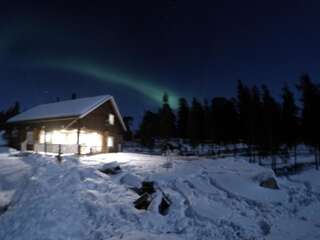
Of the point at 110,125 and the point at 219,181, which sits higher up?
the point at 110,125

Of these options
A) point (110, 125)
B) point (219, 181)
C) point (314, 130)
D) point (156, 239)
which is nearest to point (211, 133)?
point (314, 130)

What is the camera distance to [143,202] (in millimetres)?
8867

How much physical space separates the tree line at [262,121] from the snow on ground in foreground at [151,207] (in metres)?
16.6

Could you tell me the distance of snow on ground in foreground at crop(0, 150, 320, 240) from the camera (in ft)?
23.5

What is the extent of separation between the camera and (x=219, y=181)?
1234cm

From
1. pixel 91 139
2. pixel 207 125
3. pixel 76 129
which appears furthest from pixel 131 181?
pixel 207 125

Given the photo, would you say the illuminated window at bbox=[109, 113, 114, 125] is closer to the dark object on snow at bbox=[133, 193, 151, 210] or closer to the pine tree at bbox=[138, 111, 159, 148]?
the dark object on snow at bbox=[133, 193, 151, 210]

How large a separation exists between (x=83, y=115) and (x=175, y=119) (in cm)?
3796

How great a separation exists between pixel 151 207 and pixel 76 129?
17.6m

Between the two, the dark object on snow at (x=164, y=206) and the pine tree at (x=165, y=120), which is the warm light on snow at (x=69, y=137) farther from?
the pine tree at (x=165, y=120)

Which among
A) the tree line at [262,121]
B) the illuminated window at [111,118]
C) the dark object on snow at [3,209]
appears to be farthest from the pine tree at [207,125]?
the dark object on snow at [3,209]

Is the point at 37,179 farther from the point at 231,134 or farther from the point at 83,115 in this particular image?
the point at 231,134

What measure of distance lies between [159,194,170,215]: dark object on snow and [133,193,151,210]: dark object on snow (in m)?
0.52

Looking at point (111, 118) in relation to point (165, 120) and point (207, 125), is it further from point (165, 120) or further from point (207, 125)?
point (165, 120)
